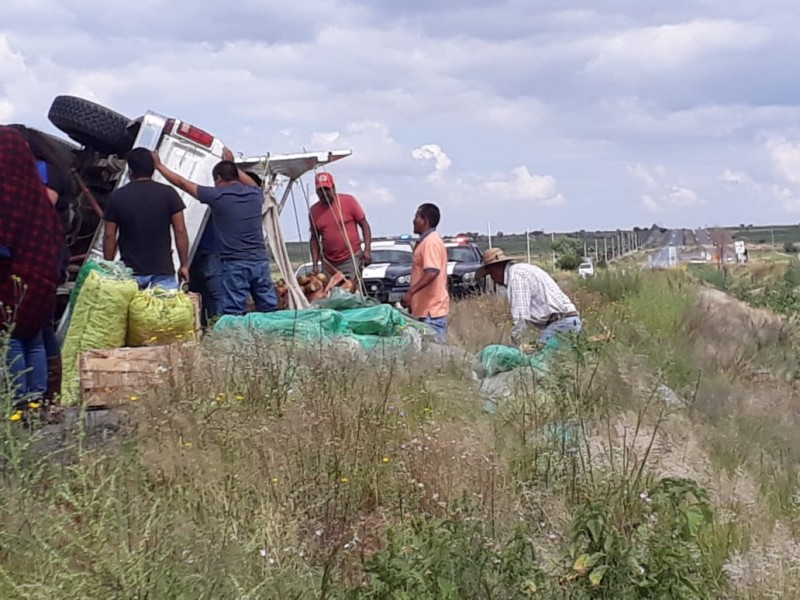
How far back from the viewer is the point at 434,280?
8.77 m

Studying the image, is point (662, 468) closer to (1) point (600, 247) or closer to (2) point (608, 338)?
(2) point (608, 338)

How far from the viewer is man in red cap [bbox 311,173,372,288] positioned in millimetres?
10242

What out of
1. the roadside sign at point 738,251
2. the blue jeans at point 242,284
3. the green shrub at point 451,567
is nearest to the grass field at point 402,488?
the green shrub at point 451,567

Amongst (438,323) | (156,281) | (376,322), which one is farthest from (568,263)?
(156,281)

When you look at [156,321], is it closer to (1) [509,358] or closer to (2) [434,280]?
(1) [509,358]

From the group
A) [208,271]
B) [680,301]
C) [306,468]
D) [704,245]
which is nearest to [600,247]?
[704,245]

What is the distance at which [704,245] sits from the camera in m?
33.1

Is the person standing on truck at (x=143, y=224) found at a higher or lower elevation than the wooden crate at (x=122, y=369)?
higher

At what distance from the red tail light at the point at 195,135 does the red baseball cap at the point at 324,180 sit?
141 centimetres

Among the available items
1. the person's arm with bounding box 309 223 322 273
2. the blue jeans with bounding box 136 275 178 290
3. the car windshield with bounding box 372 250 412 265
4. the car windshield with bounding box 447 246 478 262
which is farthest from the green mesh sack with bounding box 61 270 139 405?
the car windshield with bounding box 447 246 478 262

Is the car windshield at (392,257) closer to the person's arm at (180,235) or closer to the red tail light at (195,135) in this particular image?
the red tail light at (195,135)

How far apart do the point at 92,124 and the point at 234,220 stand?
1.60 meters

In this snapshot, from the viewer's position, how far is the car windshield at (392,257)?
20953 mm

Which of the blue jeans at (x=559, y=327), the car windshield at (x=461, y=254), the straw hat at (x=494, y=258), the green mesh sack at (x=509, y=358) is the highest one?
the straw hat at (x=494, y=258)
